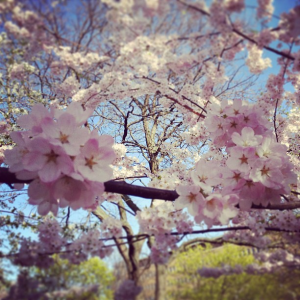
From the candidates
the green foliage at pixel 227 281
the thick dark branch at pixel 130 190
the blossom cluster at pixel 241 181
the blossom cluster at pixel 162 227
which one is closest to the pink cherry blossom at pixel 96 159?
the thick dark branch at pixel 130 190

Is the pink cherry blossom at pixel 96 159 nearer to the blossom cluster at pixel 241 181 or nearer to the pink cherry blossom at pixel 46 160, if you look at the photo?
the pink cherry blossom at pixel 46 160

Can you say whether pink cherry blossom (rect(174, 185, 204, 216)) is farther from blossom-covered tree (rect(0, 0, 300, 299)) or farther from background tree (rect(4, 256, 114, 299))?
background tree (rect(4, 256, 114, 299))

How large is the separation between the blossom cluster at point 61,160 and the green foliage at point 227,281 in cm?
77

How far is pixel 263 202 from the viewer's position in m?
1.03

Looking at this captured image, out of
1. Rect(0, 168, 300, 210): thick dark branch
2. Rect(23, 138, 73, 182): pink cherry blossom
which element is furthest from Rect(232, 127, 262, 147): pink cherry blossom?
Rect(23, 138, 73, 182): pink cherry blossom

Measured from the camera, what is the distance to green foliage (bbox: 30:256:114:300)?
1.05m

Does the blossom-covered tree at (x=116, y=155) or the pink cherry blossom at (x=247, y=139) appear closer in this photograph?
the blossom-covered tree at (x=116, y=155)

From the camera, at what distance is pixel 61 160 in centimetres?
73

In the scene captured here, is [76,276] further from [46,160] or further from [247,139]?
[247,139]

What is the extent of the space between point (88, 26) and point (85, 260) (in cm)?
171

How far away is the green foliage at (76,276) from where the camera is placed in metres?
1.05

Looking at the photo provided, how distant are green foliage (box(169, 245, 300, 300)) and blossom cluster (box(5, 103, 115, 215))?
2.52ft

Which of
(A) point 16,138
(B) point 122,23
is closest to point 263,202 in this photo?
(A) point 16,138

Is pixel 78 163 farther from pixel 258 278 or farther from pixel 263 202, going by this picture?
pixel 258 278
